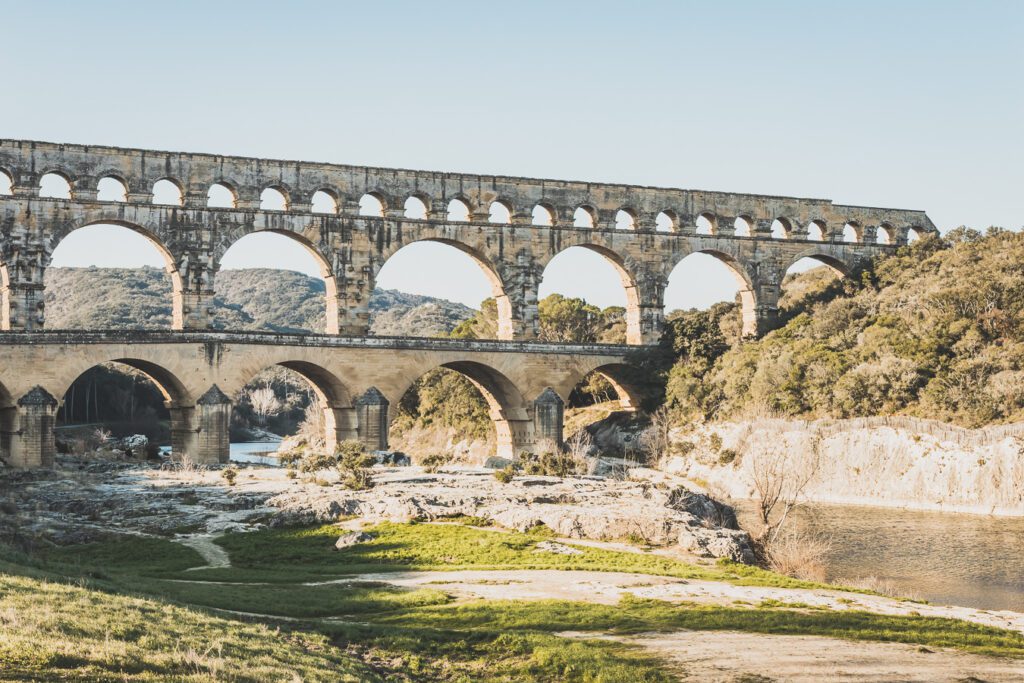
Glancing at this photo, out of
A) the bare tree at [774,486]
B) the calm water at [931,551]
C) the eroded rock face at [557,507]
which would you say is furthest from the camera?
the bare tree at [774,486]

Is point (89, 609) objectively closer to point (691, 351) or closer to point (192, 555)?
point (192, 555)

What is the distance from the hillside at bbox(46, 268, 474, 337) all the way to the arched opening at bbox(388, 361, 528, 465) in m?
35.4

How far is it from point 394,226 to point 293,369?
27.1ft

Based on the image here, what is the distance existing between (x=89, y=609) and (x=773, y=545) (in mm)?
20309

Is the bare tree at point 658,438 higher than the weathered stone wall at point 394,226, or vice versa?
Answer: the weathered stone wall at point 394,226

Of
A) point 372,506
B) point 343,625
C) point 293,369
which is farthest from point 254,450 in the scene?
point 343,625

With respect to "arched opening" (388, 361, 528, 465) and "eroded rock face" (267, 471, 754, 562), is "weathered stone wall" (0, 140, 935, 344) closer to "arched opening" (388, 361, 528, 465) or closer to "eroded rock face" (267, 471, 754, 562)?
"arched opening" (388, 361, 528, 465)

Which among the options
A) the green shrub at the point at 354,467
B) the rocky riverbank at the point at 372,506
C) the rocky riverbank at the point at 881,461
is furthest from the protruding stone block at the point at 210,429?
the rocky riverbank at the point at 881,461

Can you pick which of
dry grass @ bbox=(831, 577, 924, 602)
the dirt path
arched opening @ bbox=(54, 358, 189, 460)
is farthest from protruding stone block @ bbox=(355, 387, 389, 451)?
the dirt path

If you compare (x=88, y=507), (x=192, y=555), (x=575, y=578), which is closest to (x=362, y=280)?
(x=88, y=507)

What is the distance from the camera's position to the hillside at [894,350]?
46156 mm

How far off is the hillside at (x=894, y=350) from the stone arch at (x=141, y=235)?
23087 millimetres

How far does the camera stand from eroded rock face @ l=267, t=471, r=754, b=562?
28.9 meters

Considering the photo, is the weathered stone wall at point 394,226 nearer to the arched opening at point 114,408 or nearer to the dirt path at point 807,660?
the arched opening at point 114,408
